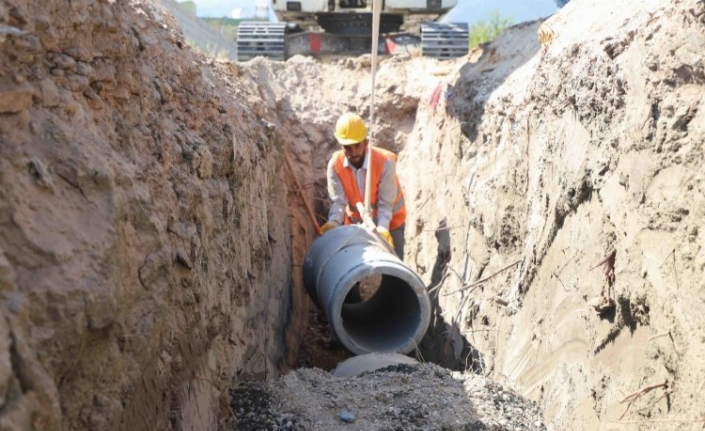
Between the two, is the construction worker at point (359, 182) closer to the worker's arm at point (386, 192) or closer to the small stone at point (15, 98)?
the worker's arm at point (386, 192)

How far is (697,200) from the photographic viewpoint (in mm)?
2779

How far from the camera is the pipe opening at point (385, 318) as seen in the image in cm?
616

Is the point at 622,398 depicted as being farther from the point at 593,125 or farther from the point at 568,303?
the point at 593,125

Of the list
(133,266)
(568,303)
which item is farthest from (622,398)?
(133,266)

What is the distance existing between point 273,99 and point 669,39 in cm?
593

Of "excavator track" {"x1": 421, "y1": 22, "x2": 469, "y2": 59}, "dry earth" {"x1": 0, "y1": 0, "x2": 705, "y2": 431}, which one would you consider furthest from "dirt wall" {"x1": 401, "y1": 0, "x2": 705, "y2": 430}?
"excavator track" {"x1": 421, "y1": 22, "x2": 469, "y2": 59}

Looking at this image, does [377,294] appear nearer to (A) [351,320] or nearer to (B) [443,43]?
(A) [351,320]

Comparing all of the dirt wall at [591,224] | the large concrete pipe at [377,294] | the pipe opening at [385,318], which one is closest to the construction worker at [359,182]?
the large concrete pipe at [377,294]

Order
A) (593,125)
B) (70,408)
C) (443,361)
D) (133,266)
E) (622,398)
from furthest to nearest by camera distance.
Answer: (443,361)
(593,125)
(622,398)
(133,266)
(70,408)

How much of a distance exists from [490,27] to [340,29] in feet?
23.3

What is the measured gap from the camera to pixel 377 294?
764cm

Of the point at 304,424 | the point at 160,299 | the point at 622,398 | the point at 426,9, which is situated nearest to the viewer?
the point at 160,299

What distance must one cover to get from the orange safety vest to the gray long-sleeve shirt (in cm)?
3

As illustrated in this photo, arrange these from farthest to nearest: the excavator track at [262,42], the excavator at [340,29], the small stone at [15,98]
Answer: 1. the excavator track at [262,42]
2. the excavator at [340,29]
3. the small stone at [15,98]
